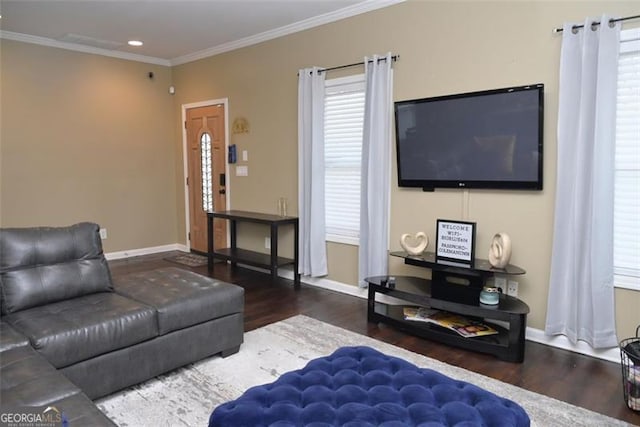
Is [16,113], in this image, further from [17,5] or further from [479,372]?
[479,372]

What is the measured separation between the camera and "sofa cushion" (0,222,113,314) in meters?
2.45

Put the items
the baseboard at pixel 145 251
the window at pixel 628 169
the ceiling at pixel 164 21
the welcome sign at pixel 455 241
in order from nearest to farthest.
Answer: the window at pixel 628 169
the welcome sign at pixel 455 241
the ceiling at pixel 164 21
the baseboard at pixel 145 251

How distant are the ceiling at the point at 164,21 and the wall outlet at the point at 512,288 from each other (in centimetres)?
266

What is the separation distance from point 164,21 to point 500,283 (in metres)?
4.32


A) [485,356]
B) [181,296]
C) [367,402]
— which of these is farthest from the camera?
[485,356]

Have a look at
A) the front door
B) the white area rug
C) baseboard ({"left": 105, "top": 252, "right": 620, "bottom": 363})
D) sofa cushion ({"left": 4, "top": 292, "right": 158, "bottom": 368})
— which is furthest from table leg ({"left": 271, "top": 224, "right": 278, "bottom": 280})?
sofa cushion ({"left": 4, "top": 292, "right": 158, "bottom": 368})

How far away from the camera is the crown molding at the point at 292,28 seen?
404 cm

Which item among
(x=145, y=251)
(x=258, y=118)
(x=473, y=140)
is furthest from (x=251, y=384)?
(x=145, y=251)

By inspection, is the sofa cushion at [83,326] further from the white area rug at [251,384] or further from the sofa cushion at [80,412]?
the sofa cushion at [80,412]

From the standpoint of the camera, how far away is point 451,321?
3.35m

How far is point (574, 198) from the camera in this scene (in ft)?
9.59

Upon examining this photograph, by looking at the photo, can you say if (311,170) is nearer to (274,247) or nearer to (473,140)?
(274,247)

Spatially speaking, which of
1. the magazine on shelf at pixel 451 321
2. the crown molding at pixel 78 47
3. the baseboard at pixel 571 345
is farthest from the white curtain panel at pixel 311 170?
the crown molding at pixel 78 47

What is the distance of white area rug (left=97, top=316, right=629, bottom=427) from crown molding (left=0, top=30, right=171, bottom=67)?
182 inches
